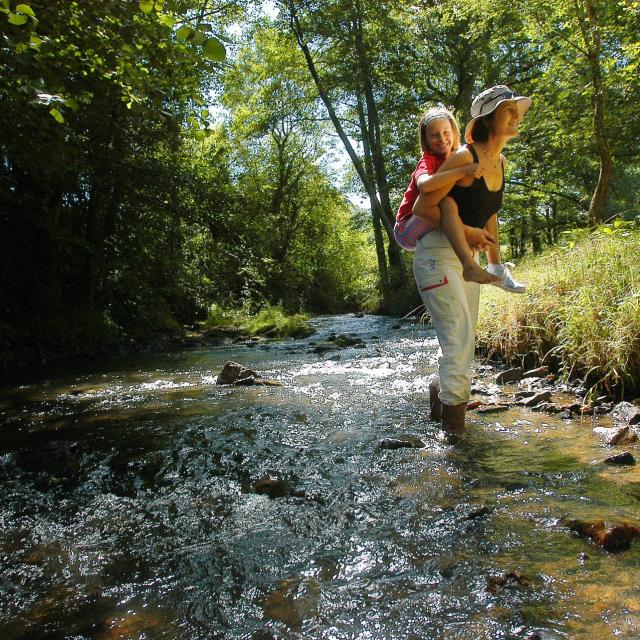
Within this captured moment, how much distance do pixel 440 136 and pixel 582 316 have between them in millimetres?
3060

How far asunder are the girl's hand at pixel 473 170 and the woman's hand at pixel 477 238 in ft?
1.30

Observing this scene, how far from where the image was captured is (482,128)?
3.84 metres

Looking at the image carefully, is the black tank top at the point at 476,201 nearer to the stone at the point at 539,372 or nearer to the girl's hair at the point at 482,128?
the girl's hair at the point at 482,128

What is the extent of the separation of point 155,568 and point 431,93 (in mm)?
23529

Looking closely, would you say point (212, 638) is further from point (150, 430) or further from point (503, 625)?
point (150, 430)

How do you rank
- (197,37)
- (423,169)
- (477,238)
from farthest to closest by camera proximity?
(477,238) < (423,169) < (197,37)

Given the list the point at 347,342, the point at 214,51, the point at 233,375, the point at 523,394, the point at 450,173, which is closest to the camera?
the point at 214,51

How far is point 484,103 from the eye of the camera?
3.77 m

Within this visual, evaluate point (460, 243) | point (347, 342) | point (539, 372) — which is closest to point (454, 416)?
point (460, 243)

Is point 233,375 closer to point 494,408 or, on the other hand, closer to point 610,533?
point 494,408

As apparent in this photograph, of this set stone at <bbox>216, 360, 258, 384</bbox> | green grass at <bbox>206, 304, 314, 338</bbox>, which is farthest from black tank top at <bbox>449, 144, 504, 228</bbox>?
green grass at <bbox>206, 304, 314, 338</bbox>

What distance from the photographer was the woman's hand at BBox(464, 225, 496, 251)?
155 inches

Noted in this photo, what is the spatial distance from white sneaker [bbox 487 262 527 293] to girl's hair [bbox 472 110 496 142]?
980 millimetres

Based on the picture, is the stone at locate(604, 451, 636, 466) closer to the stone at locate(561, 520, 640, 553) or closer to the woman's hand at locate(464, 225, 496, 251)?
the stone at locate(561, 520, 640, 553)
